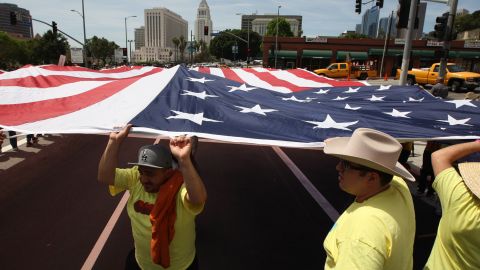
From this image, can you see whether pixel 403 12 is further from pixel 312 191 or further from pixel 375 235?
pixel 375 235

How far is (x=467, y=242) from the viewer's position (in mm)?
1922

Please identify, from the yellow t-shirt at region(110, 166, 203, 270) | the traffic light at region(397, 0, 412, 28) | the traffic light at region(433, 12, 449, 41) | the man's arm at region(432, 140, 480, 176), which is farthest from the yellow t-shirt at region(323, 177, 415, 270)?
the traffic light at region(433, 12, 449, 41)

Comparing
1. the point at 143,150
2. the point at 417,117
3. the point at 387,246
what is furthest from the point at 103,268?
the point at 417,117

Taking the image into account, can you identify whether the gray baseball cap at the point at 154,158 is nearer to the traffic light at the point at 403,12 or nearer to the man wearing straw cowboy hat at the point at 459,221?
the man wearing straw cowboy hat at the point at 459,221

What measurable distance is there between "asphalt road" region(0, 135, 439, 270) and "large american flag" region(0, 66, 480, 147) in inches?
65.6

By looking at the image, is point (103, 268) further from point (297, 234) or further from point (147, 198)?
point (297, 234)

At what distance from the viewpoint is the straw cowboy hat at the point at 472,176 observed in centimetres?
192

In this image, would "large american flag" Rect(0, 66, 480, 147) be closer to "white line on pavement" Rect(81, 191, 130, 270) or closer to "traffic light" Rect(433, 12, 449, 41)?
"white line on pavement" Rect(81, 191, 130, 270)

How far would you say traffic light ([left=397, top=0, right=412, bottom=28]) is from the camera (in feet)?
34.4

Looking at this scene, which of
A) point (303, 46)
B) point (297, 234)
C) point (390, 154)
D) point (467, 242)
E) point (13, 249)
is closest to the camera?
point (390, 154)

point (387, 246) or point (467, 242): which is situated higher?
point (387, 246)

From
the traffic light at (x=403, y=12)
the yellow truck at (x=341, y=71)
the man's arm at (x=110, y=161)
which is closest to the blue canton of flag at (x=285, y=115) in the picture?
the man's arm at (x=110, y=161)

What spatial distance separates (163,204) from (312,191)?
4.72 m

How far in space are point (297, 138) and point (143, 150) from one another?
5.64 feet
